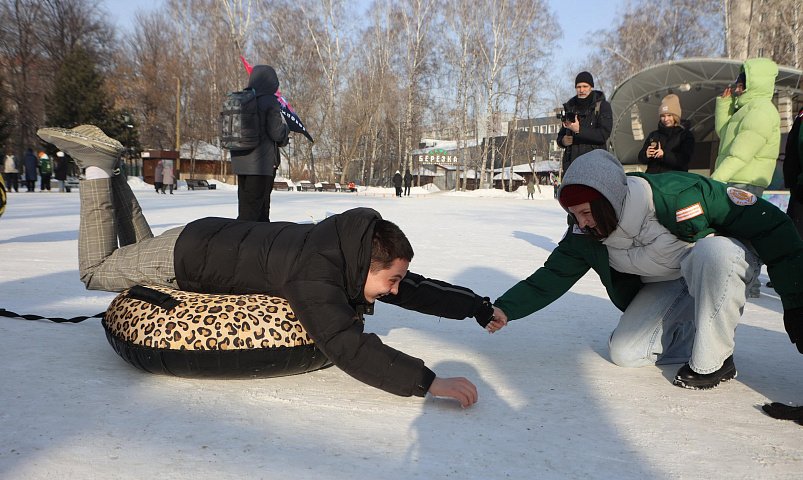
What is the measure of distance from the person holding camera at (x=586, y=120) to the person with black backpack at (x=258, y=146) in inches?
115

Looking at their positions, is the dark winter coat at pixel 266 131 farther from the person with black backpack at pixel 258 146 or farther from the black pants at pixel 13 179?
the black pants at pixel 13 179

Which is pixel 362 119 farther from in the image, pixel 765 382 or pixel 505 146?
pixel 765 382

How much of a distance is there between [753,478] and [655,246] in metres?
1.02

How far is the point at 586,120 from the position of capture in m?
5.69

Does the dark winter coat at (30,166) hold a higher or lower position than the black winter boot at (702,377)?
higher

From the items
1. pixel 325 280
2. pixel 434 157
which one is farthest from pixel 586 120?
pixel 434 157

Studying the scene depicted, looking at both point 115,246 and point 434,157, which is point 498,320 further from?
point 434,157

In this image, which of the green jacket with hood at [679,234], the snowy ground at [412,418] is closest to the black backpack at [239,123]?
the snowy ground at [412,418]

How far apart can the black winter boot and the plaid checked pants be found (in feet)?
7.31

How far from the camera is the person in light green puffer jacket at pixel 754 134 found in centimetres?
418

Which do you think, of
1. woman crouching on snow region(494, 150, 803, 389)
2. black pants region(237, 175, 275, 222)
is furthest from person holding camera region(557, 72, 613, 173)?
woman crouching on snow region(494, 150, 803, 389)

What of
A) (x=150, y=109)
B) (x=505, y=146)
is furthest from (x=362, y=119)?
(x=150, y=109)

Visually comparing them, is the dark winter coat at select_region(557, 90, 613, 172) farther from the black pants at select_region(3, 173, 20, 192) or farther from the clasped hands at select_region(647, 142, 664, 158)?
the black pants at select_region(3, 173, 20, 192)

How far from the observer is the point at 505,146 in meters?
37.2
